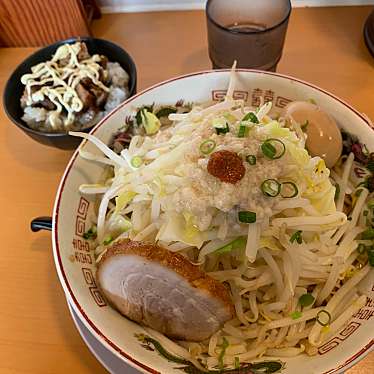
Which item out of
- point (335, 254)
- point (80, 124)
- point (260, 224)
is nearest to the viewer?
point (260, 224)

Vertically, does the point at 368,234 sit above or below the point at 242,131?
below

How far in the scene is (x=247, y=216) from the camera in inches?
36.4

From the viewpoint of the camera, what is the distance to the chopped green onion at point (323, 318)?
992mm

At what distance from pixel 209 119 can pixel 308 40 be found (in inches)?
38.1

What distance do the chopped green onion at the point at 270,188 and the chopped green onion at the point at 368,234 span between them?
1.04 ft

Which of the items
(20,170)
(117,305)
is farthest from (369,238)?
(20,170)

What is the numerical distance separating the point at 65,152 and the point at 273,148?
0.91m

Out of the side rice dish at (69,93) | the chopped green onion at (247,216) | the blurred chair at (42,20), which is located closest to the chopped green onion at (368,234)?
the chopped green onion at (247,216)

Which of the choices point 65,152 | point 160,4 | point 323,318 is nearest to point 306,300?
point 323,318

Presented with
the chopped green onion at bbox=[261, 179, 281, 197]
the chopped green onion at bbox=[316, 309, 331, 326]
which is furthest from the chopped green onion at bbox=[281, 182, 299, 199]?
the chopped green onion at bbox=[316, 309, 331, 326]

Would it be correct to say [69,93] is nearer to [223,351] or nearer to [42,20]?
[42,20]

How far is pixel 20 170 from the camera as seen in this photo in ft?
5.12

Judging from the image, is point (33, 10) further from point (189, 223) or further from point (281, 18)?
point (189, 223)

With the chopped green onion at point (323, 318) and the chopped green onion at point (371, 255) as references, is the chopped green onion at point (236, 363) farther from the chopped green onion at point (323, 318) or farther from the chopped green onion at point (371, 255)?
the chopped green onion at point (371, 255)
